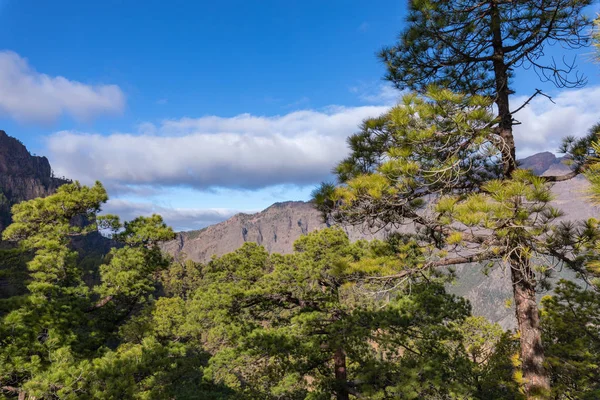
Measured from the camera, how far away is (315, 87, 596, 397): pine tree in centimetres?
404

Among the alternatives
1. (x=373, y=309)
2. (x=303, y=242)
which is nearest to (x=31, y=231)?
(x=303, y=242)

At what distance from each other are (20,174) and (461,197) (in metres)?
166

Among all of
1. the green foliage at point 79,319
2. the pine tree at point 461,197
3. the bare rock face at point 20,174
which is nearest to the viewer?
the pine tree at point 461,197

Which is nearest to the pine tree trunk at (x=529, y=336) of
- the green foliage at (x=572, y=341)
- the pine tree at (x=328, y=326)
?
the pine tree at (x=328, y=326)

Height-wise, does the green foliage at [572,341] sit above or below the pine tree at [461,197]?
below

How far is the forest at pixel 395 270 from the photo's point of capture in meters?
4.53

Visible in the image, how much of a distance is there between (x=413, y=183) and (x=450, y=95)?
133 centimetres

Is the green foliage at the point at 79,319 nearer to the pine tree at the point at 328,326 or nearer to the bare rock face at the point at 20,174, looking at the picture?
the pine tree at the point at 328,326

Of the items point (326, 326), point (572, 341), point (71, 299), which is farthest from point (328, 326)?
point (71, 299)

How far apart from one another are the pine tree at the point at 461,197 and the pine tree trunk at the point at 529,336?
0.04ft

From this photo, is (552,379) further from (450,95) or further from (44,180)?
(44,180)

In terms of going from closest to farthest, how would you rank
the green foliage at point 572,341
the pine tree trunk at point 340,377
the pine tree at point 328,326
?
1. the pine tree at point 328,326
2. the green foliage at point 572,341
3. the pine tree trunk at point 340,377

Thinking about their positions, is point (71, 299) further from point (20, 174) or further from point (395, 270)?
point (20, 174)

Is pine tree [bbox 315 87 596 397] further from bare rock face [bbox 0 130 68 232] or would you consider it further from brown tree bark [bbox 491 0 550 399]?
bare rock face [bbox 0 130 68 232]
